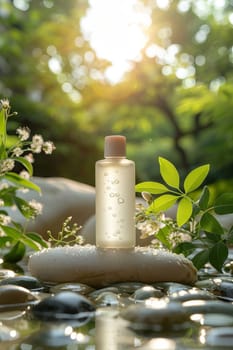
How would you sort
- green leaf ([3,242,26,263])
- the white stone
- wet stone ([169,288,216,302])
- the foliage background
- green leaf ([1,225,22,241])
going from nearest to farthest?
1. wet stone ([169,288,216,302])
2. green leaf ([1,225,22,241])
3. green leaf ([3,242,26,263])
4. the white stone
5. the foliage background

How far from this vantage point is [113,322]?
0.87 m

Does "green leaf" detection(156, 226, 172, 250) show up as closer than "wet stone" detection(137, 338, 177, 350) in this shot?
Answer: No

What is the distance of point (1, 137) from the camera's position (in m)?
1.52

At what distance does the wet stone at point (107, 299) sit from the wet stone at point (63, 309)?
10cm

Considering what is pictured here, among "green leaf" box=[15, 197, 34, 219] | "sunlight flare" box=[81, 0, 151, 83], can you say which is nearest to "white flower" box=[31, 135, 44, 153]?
"green leaf" box=[15, 197, 34, 219]

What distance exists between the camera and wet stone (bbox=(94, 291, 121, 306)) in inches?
40.4

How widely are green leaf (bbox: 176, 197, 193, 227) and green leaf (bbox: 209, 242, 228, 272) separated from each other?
4.6 inches

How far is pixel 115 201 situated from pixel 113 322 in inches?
22.7

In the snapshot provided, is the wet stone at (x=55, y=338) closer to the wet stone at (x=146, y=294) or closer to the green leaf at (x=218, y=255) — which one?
the wet stone at (x=146, y=294)

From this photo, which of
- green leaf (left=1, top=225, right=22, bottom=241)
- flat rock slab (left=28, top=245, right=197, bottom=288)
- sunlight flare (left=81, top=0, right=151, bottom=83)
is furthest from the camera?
sunlight flare (left=81, top=0, right=151, bottom=83)

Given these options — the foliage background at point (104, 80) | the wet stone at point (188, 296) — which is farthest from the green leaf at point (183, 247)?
the foliage background at point (104, 80)

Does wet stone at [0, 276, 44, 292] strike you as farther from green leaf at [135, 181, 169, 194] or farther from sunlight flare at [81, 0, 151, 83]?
sunlight flare at [81, 0, 151, 83]

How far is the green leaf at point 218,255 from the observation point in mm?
1425

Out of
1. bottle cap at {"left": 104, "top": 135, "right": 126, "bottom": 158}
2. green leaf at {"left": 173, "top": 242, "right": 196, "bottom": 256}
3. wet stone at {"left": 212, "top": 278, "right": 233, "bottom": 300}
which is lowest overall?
wet stone at {"left": 212, "top": 278, "right": 233, "bottom": 300}
